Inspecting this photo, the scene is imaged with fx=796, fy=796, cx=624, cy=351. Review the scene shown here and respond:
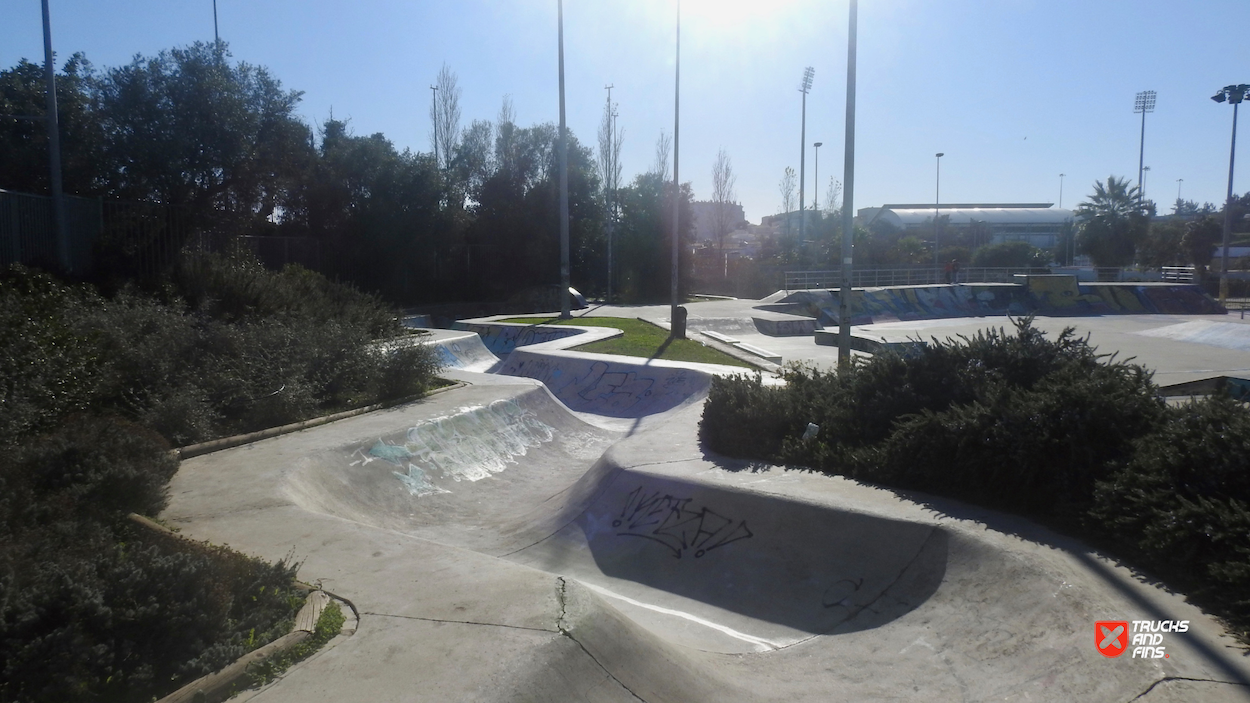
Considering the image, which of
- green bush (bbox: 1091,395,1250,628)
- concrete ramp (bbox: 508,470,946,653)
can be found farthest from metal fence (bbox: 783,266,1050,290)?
green bush (bbox: 1091,395,1250,628)

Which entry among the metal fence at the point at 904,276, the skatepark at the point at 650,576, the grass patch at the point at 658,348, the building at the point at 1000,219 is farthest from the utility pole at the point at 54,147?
the building at the point at 1000,219

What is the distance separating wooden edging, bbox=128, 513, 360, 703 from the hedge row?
5.04 m

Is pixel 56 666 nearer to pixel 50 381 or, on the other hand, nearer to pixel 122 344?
pixel 50 381

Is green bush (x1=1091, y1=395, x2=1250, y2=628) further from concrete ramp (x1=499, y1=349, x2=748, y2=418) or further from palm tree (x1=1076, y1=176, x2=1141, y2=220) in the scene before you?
palm tree (x1=1076, y1=176, x2=1141, y2=220)

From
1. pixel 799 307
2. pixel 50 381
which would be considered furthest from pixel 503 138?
pixel 50 381

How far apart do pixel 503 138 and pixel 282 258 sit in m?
18.2

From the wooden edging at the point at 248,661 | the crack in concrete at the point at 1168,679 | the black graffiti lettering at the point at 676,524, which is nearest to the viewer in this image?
the wooden edging at the point at 248,661

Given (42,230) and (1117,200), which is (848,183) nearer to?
(42,230)

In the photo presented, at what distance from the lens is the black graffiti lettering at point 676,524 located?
7.25 m

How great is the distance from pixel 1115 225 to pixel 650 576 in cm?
6494

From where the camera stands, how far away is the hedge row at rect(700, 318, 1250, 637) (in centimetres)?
514

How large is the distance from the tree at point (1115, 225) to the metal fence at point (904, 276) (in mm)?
15927

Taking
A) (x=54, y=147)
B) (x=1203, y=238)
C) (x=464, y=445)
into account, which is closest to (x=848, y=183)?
(x=464, y=445)

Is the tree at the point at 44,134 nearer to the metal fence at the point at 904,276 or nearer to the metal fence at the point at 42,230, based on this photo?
the metal fence at the point at 42,230
